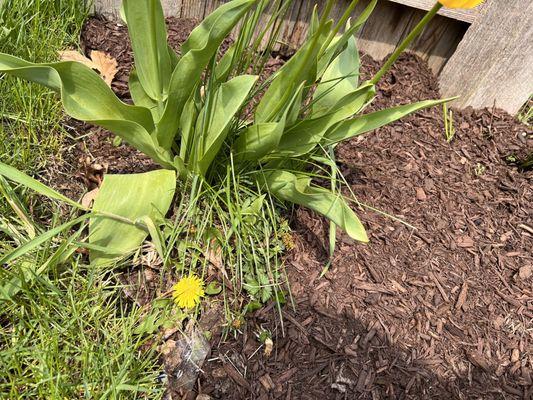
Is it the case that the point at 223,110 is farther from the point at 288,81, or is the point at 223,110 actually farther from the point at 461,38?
the point at 461,38

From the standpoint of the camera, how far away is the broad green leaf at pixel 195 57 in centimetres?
125

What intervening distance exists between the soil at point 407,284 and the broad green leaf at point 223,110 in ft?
1.75

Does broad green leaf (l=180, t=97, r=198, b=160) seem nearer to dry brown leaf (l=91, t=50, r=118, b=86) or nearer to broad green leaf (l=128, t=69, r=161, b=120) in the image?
broad green leaf (l=128, t=69, r=161, b=120)

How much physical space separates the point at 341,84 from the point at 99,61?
1.16 m

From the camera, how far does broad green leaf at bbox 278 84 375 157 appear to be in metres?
1.49

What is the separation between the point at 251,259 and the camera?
5.30 feet

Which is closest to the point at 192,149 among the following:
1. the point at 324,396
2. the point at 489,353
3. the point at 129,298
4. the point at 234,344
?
the point at 129,298

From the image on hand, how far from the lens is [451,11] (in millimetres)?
2287

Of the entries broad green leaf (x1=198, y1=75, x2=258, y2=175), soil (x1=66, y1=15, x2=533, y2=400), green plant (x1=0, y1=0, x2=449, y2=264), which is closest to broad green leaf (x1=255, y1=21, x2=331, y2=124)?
green plant (x1=0, y1=0, x2=449, y2=264)

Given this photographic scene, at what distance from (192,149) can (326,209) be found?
49 centimetres

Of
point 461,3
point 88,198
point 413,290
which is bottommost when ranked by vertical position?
point 88,198

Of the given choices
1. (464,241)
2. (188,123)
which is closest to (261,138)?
(188,123)

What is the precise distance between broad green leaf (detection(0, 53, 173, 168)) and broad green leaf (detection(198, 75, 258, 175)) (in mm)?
186

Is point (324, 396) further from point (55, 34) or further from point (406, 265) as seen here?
point (55, 34)
